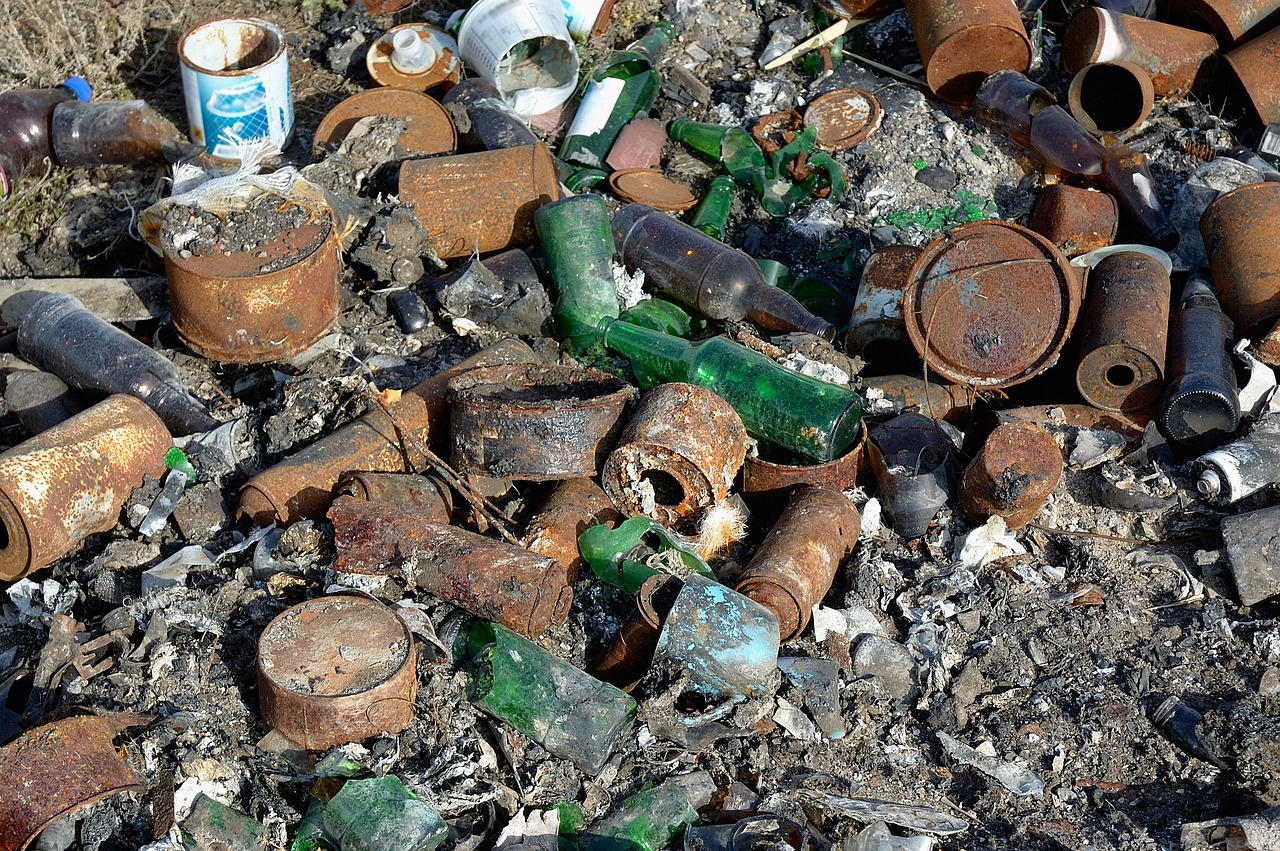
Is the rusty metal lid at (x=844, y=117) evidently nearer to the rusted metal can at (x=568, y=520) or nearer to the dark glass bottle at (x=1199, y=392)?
the dark glass bottle at (x=1199, y=392)

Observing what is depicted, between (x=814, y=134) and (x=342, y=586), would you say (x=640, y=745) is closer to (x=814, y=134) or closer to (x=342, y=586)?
(x=342, y=586)

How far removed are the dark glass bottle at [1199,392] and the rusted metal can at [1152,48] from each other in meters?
1.62

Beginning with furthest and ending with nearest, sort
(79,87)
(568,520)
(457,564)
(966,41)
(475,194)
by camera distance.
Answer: (79,87), (966,41), (475,194), (568,520), (457,564)

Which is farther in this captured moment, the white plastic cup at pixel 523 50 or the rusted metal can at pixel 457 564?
the white plastic cup at pixel 523 50

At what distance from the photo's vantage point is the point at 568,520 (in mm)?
3156

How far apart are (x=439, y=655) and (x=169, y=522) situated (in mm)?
1034

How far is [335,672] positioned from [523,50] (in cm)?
353

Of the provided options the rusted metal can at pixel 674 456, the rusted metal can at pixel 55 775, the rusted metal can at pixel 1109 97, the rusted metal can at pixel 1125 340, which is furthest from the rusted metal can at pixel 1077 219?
the rusted metal can at pixel 55 775

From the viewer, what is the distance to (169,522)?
11.0 ft

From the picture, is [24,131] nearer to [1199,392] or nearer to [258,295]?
[258,295]

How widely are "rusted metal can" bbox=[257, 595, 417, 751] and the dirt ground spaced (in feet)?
0.24

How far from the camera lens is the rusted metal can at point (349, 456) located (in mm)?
3186

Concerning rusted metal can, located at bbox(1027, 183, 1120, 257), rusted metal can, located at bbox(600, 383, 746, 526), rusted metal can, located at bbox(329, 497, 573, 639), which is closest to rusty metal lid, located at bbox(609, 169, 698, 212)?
rusted metal can, located at bbox(1027, 183, 1120, 257)

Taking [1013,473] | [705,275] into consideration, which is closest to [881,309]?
[705,275]
